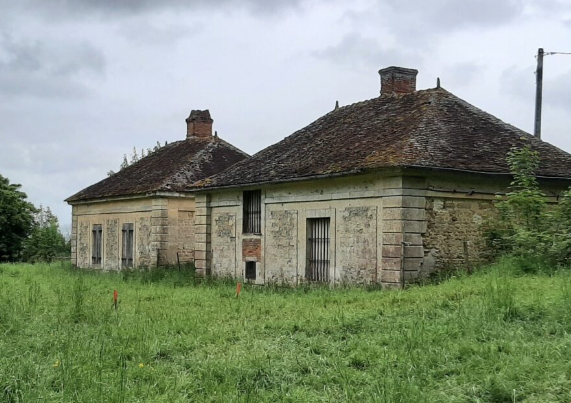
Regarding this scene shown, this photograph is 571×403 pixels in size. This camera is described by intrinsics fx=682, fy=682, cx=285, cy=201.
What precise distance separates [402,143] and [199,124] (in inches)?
601

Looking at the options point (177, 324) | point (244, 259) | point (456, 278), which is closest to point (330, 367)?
point (177, 324)

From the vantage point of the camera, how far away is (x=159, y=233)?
78.4 ft

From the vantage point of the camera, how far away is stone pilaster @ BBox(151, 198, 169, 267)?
23828mm

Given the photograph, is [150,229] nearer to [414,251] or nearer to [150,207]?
[150,207]

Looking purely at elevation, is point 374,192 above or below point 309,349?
above

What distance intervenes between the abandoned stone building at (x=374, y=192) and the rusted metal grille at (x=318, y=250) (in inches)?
1.1

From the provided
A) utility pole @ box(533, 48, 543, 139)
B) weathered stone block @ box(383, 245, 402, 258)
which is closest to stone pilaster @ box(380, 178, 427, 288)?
weathered stone block @ box(383, 245, 402, 258)

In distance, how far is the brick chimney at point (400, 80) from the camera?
64.9 ft

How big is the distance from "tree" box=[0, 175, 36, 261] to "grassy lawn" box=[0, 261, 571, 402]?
2696 centimetres

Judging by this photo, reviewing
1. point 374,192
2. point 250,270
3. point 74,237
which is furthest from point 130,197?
point 374,192

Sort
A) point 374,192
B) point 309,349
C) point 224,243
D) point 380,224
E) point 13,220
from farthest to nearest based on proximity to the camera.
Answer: point 13,220
point 224,243
point 374,192
point 380,224
point 309,349

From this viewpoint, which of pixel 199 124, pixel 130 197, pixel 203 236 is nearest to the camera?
pixel 203 236

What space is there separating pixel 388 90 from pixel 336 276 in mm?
6576

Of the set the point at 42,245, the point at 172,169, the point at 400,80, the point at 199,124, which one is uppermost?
the point at 400,80
